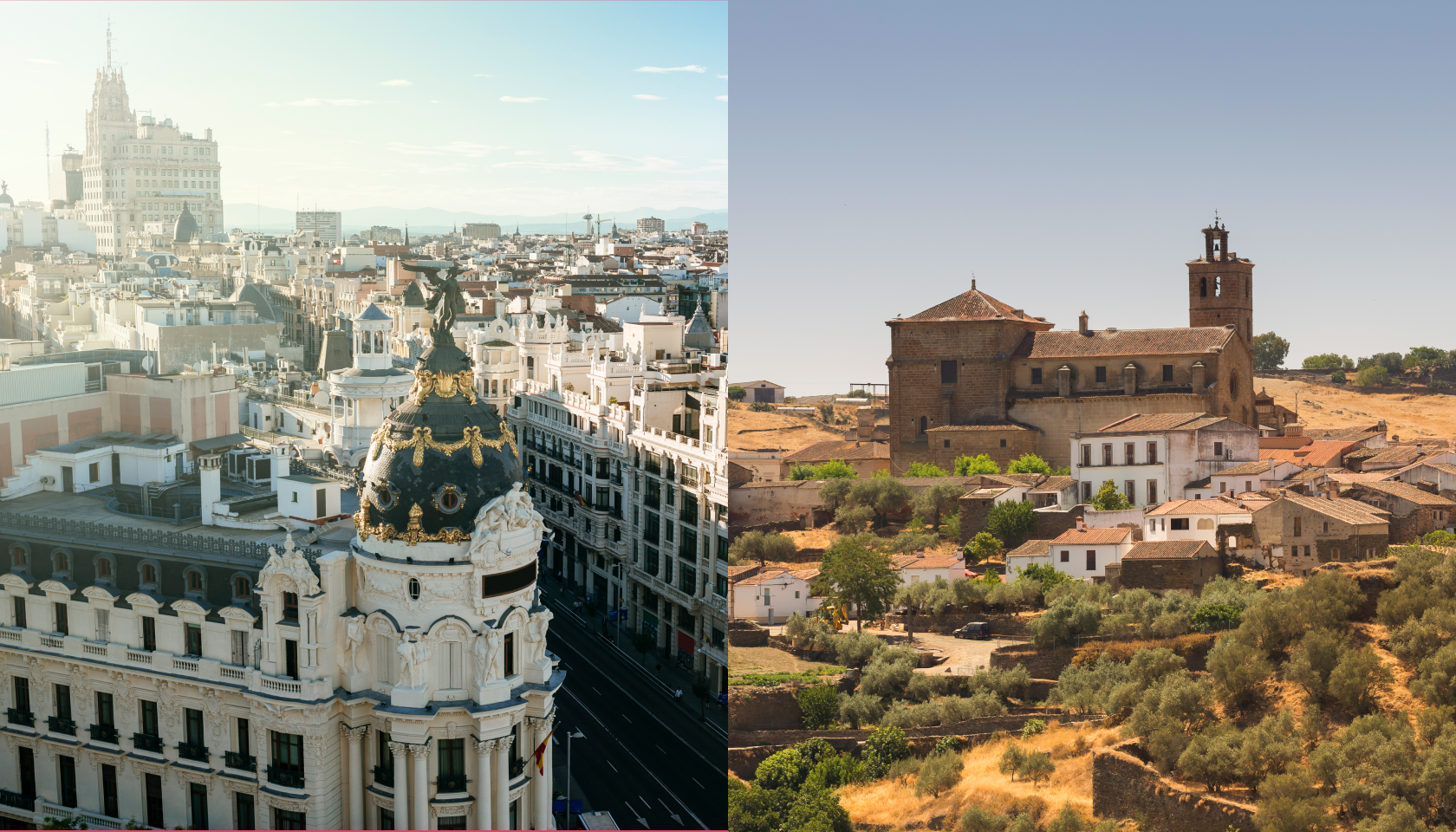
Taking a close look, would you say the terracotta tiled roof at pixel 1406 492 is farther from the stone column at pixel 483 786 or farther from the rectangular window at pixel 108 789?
the rectangular window at pixel 108 789

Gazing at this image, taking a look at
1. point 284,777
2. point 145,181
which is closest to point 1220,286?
point 284,777

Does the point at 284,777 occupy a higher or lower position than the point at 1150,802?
higher

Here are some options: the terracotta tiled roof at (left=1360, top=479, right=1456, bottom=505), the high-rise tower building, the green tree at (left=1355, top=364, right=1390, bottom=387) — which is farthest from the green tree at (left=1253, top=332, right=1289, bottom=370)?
the high-rise tower building

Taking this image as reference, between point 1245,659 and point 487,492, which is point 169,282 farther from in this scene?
point 1245,659

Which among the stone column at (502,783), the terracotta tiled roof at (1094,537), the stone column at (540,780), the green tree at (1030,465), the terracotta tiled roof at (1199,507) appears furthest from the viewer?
the green tree at (1030,465)

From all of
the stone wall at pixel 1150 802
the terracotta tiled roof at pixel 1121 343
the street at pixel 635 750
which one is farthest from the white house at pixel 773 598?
the terracotta tiled roof at pixel 1121 343

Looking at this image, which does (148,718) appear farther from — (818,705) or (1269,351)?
(1269,351)
